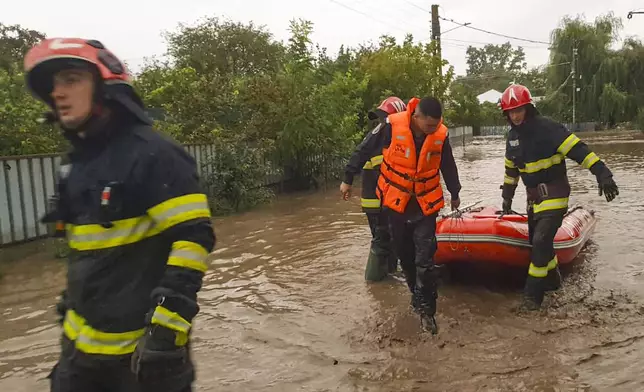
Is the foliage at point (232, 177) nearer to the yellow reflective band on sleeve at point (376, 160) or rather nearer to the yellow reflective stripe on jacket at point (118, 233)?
the yellow reflective band on sleeve at point (376, 160)

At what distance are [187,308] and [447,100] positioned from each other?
81.9ft

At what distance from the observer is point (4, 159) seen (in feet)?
28.1

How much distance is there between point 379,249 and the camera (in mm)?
6516

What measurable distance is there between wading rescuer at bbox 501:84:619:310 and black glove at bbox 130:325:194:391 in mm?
4089

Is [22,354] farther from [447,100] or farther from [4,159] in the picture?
[447,100]

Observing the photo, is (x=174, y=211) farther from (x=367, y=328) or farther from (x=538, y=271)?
(x=538, y=271)

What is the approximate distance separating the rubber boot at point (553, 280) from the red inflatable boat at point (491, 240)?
0.25m

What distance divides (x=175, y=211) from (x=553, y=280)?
4.82 m

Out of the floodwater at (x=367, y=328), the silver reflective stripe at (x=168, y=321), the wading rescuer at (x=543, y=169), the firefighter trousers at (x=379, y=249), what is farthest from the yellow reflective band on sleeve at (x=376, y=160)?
the silver reflective stripe at (x=168, y=321)

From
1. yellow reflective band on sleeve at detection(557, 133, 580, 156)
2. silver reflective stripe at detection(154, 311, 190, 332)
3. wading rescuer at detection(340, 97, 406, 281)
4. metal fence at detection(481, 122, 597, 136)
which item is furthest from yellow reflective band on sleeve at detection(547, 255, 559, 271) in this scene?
metal fence at detection(481, 122, 597, 136)

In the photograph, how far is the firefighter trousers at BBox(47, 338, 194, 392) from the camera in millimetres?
2127

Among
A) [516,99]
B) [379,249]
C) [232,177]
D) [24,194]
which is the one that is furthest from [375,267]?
[232,177]

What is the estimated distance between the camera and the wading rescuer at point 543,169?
5445 mm

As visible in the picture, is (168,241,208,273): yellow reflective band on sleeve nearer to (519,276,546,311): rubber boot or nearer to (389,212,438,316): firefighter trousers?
(389,212,438,316): firefighter trousers
